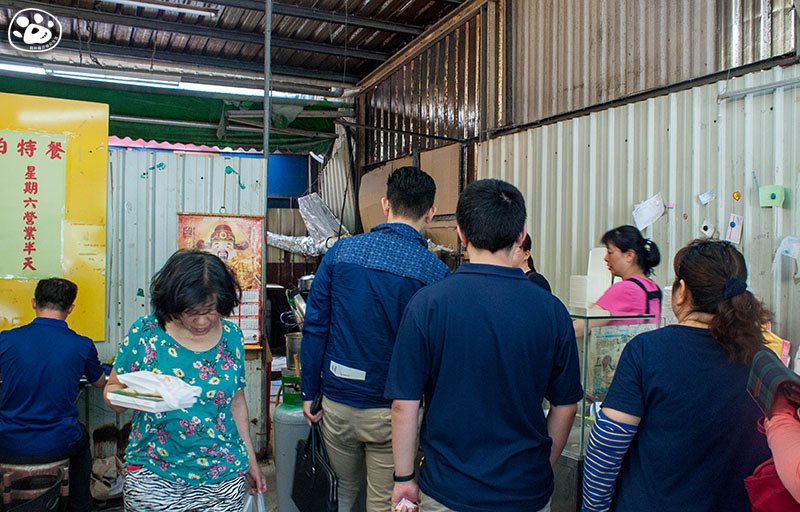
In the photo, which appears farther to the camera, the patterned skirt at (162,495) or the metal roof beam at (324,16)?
the metal roof beam at (324,16)

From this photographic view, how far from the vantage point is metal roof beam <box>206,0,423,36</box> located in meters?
6.47

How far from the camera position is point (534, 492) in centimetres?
175

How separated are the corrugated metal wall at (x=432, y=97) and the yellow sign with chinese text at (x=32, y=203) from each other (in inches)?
157

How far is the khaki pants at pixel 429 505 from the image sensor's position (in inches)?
69.4

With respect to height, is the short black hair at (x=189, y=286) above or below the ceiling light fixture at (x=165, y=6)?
below

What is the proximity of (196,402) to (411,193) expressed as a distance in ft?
3.88

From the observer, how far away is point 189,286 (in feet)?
6.27

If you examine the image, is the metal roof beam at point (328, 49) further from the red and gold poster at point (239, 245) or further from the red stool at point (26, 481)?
the red stool at point (26, 481)

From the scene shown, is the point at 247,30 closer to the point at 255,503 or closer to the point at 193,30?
the point at 193,30

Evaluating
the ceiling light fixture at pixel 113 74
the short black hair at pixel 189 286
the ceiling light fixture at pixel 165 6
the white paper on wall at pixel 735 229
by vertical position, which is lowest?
the short black hair at pixel 189 286

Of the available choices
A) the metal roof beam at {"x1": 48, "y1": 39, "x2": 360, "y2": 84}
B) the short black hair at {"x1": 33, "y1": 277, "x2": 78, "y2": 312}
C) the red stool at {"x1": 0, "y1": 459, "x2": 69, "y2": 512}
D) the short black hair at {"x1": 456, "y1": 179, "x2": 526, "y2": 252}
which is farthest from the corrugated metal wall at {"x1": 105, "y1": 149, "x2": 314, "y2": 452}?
the metal roof beam at {"x1": 48, "y1": 39, "x2": 360, "y2": 84}

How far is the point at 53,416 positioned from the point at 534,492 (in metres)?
2.40

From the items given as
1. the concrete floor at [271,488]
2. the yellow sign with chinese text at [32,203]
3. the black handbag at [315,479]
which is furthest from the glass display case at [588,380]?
the yellow sign with chinese text at [32,203]

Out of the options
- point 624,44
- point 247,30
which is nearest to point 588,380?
point 624,44
